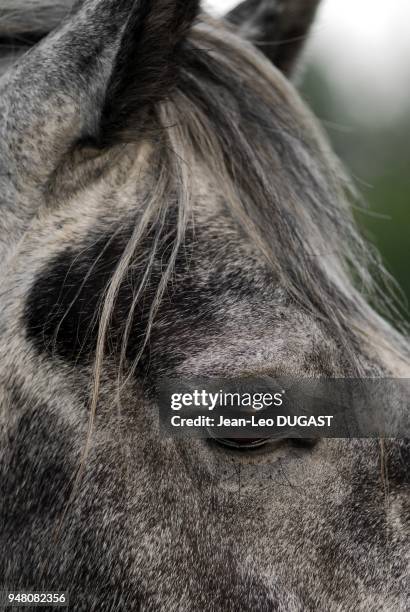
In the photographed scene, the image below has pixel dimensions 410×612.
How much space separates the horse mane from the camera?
5.41 ft

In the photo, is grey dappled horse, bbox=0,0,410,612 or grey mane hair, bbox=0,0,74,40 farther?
grey mane hair, bbox=0,0,74,40

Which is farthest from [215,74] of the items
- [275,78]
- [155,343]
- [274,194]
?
[155,343]

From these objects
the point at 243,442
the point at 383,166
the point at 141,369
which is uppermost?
the point at 141,369

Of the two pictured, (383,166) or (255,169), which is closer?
(255,169)

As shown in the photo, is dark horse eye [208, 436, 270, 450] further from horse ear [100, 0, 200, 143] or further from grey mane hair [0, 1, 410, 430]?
horse ear [100, 0, 200, 143]

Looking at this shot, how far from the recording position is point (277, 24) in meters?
2.57

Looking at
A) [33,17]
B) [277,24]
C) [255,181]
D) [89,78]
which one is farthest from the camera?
[277,24]

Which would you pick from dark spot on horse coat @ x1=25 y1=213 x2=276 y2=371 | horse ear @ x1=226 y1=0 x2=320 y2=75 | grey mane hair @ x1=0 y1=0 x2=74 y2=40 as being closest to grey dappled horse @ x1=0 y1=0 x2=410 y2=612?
dark spot on horse coat @ x1=25 y1=213 x2=276 y2=371

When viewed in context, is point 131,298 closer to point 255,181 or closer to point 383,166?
point 255,181

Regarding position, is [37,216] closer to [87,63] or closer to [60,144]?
[60,144]

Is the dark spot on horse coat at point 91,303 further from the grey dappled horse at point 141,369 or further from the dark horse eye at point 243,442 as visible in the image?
the dark horse eye at point 243,442
